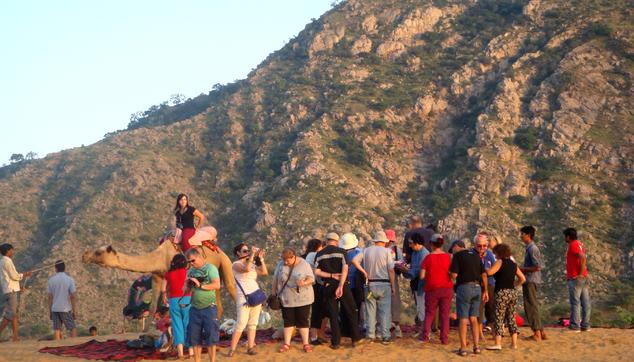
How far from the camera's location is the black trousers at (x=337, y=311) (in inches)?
555

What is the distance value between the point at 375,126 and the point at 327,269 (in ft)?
109

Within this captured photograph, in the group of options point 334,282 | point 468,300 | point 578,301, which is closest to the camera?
point 468,300

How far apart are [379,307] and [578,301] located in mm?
4003

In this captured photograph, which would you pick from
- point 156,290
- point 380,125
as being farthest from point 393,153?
point 156,290

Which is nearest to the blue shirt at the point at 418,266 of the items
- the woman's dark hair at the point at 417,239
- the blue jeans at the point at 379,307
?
the woman's dark hair at the point at 417,239

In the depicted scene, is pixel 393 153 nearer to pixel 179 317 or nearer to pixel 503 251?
pixel 503 251

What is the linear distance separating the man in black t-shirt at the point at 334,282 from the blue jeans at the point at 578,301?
432cm

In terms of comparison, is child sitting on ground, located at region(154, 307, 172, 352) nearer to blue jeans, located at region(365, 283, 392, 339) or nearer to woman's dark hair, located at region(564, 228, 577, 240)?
blue jeans, located at region(365, 283, 392, 339)

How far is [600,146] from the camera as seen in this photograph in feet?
132

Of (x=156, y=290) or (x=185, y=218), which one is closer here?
(x=185, y=218)

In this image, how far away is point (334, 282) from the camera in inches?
554

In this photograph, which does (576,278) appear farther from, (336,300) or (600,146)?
(600,146)

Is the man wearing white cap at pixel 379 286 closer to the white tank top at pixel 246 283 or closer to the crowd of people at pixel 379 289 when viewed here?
the crowd of people at pixel 379 289

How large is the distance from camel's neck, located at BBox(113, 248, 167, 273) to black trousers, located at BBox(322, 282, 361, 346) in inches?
142
